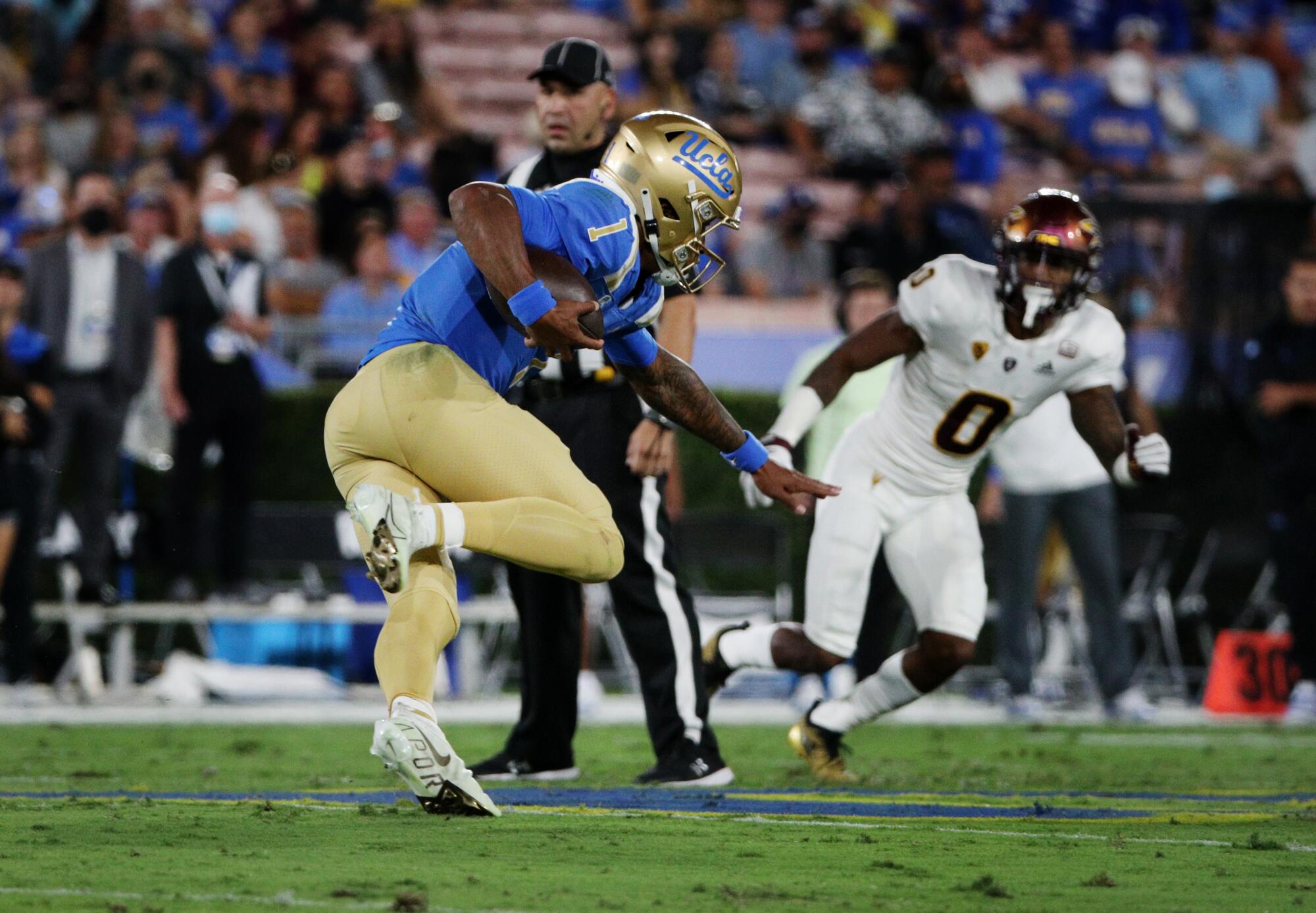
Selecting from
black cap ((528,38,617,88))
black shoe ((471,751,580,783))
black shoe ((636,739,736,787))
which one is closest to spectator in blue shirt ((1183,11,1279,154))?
black cap ((528,38,617,88))

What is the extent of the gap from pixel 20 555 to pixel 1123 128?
10.4 metres

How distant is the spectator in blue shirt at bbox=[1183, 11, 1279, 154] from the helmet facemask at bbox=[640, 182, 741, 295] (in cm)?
1295

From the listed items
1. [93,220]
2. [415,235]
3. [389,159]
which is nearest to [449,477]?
[93,220]

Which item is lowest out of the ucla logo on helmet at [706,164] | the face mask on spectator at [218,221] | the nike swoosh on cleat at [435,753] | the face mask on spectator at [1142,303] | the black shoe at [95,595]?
the black shoe at [95,595]

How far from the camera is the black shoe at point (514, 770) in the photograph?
616 cm

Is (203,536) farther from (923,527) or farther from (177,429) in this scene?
(923,527)

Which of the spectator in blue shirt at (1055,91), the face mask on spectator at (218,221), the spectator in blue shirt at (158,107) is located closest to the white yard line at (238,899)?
the face mask on spectator at (218,221)

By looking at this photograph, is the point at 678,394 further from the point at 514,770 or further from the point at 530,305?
the point at 514,770

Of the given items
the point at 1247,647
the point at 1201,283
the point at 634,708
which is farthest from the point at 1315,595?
the point at 634,708

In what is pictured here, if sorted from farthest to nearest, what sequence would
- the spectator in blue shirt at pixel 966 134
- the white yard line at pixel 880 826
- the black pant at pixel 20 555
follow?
the spectator in blue shirt at pixel 966 134 → the black pant at pixel 20 555 → the white yard line at pixel 880 826

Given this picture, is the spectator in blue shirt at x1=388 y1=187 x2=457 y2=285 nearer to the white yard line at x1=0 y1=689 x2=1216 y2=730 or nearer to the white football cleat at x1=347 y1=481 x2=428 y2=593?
the white yard line at x1=0 y1=689 x2=1216 y2=730

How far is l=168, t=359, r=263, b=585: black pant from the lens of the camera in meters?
10.7

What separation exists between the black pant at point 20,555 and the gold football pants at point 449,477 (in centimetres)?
566

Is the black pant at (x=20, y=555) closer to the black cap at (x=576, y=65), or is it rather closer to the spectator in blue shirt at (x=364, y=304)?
the spectator in blue shirt at (x=364, y=304)
